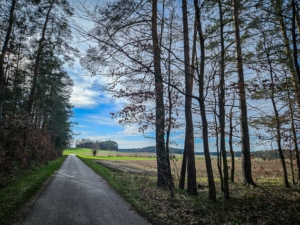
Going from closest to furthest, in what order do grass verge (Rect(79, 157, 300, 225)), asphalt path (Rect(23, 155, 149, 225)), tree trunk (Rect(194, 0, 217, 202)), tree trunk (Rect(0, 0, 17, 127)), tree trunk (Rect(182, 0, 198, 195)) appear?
asphalt path (Rect(23, 155, 149, 225)) < grass verge (Rect(79, 157, 300, 225)) < tree trunk (Rect(194, 0, 217, 202)) < tree trunk (Rect(182, 0, 198, 195)) < tree trunk (Rect(0, 0, 17, 127))

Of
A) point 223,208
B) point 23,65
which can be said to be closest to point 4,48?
point 23,65

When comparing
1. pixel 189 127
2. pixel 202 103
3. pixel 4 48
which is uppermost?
pixel 4 48

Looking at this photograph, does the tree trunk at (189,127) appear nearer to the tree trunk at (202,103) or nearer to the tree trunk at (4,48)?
the tree trunk at (202,103)

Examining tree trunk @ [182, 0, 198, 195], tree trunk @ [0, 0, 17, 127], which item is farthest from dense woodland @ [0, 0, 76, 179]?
tree trunk @ [182, 0, 198, 195]

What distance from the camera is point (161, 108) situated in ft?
27.1

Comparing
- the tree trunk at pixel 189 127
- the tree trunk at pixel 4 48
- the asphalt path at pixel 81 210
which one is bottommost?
the asphalt path at pixel 81 210

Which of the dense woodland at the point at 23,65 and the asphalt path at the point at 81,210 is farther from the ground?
the dense woodland at the point at 23,65

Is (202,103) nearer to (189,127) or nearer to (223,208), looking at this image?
→ (189,127)

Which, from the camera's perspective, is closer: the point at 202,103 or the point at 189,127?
the point at 202,103

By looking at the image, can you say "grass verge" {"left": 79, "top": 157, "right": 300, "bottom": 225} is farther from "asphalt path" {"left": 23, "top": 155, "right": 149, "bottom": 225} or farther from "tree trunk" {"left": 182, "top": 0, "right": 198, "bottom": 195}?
"tree trunk" {"left": 182, "top": 0, "right": 198, "bottom": 195}

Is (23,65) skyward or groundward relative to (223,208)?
skyward

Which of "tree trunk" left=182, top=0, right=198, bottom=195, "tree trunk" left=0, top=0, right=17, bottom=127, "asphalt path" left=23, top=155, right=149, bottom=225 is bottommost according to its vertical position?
"asphalt path" left=23, top=155, right=149, bottom=225

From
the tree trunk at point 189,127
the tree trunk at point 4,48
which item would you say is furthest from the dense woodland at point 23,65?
the tree trunk at point 189,127

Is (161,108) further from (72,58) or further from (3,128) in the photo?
(72,58)
